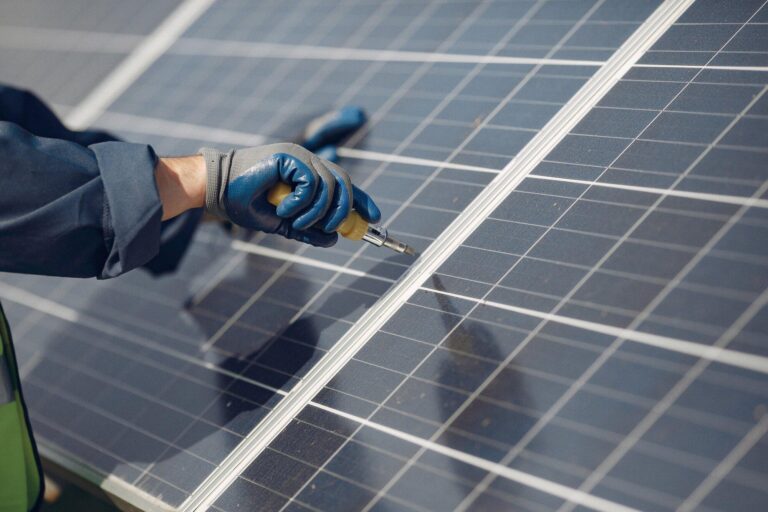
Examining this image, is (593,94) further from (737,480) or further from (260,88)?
(260,88)

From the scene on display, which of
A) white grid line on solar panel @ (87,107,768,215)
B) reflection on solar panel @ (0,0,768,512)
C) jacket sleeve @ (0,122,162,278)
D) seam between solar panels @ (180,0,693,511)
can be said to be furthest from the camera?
seam between solar panels @ (180,0,693,511)

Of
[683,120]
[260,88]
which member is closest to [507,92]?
[683,120]

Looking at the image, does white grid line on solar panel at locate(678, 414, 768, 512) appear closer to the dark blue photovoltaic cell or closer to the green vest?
the dark blue photovoltaic cell

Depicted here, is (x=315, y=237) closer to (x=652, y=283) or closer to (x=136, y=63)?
(x=652, y=283)

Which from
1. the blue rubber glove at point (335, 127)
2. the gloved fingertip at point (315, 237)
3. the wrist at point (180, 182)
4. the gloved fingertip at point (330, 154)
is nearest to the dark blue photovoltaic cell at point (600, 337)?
the gloved fingertip at point (315, 237)

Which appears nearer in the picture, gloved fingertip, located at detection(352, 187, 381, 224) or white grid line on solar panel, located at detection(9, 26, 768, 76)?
gloved fingertip, located at detection(352, 187, 381, 224)

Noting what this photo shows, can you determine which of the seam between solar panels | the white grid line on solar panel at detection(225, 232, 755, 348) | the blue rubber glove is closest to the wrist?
the seam between solar panels

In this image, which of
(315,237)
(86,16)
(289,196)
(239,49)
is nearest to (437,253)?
(315,237)
